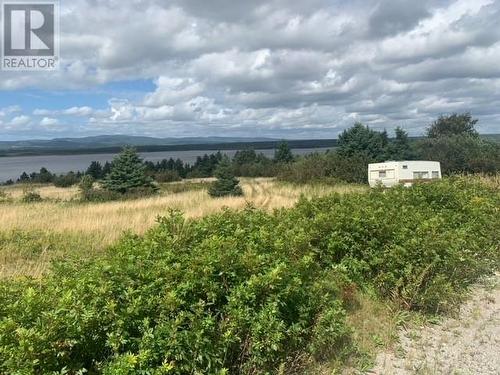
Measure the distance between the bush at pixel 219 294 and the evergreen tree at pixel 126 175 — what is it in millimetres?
28344

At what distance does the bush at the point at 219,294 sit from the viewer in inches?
104

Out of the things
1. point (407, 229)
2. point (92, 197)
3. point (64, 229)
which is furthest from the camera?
point (92, 197)

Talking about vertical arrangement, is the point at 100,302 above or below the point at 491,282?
above

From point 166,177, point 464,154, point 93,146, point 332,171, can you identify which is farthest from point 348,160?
Result: point 93,146

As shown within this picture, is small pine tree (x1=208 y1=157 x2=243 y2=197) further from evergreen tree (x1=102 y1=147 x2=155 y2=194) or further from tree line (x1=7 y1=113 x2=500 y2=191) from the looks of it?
evergreen tree (x1=102 y1=147 x2=155 y2=194)

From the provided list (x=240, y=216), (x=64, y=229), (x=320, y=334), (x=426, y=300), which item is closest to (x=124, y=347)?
(x=320, y=334)

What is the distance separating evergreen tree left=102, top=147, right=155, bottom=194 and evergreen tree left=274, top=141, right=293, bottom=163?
2871 centimetres

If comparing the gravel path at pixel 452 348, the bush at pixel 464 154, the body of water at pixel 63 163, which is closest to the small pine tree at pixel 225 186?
the bush at pixel 464 154

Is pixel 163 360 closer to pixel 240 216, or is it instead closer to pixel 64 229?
pixel 240 216

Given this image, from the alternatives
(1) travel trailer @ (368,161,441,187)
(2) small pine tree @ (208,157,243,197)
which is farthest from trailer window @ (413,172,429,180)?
(2) small pine tree @ (208,157,243,197)

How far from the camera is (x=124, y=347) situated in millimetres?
2801

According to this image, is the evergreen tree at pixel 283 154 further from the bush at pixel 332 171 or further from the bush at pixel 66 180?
the bush at pixel 66 180

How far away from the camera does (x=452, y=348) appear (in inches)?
178

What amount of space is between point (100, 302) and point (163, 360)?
515mm
